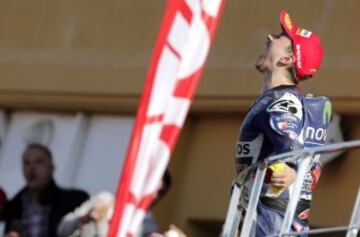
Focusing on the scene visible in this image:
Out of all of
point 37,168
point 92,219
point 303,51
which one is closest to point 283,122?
point 303,51

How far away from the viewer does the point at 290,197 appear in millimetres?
6406

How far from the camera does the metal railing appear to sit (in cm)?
623

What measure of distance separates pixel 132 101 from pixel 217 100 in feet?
2.24

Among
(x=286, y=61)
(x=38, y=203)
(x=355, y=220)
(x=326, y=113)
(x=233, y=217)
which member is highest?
(x=286, y=61)

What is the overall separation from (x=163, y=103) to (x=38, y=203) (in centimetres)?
501

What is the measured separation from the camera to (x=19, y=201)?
10664mm

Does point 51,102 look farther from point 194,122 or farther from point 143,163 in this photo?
point 143,163

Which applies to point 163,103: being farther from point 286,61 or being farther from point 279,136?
point 286,61

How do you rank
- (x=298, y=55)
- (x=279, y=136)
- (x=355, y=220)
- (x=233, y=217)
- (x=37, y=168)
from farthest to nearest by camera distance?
1. (x=37, y=168)
2. (x=298, y=55)
3. (x=233, y=217)
4. (x=279, y=136)
5. (x=355, y=220)

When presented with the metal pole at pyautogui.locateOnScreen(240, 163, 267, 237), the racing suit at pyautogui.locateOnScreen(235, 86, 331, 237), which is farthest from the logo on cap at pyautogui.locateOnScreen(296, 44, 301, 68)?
the metal pole at pyautogui.locateOnScreen(240, 163, 267, 237)

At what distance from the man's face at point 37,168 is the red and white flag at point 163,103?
15.7ft

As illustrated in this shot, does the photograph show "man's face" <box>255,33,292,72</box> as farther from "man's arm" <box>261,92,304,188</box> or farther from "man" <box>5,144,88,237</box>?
"man" <box>5,144,88,237</box>

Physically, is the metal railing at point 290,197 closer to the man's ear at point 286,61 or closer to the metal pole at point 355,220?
the metal pole at point 355,220

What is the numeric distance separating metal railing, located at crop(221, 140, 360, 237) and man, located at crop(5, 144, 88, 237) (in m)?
3.82
